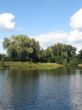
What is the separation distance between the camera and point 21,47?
13588 centimetres

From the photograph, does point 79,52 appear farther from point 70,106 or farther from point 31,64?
point 70,106

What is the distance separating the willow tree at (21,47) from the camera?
133750 millimetres

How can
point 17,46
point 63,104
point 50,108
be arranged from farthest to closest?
point 17,46
point 63,104
point 50,108

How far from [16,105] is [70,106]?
5.95m

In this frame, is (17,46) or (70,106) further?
(17,46)

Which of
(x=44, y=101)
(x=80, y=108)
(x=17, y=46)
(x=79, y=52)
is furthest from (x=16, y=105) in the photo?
(x=79, y=52)

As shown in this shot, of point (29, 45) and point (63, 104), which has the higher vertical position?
point (29, 45)

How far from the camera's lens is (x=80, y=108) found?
1266 inches

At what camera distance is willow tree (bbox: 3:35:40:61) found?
439ft

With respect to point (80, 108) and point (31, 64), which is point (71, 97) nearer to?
point (80, 108)

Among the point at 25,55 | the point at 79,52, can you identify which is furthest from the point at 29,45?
the point at 79,52

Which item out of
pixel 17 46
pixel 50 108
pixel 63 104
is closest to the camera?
pixel 50 108

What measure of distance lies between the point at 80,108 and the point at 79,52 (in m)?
167

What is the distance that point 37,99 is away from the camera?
37.9 metres
